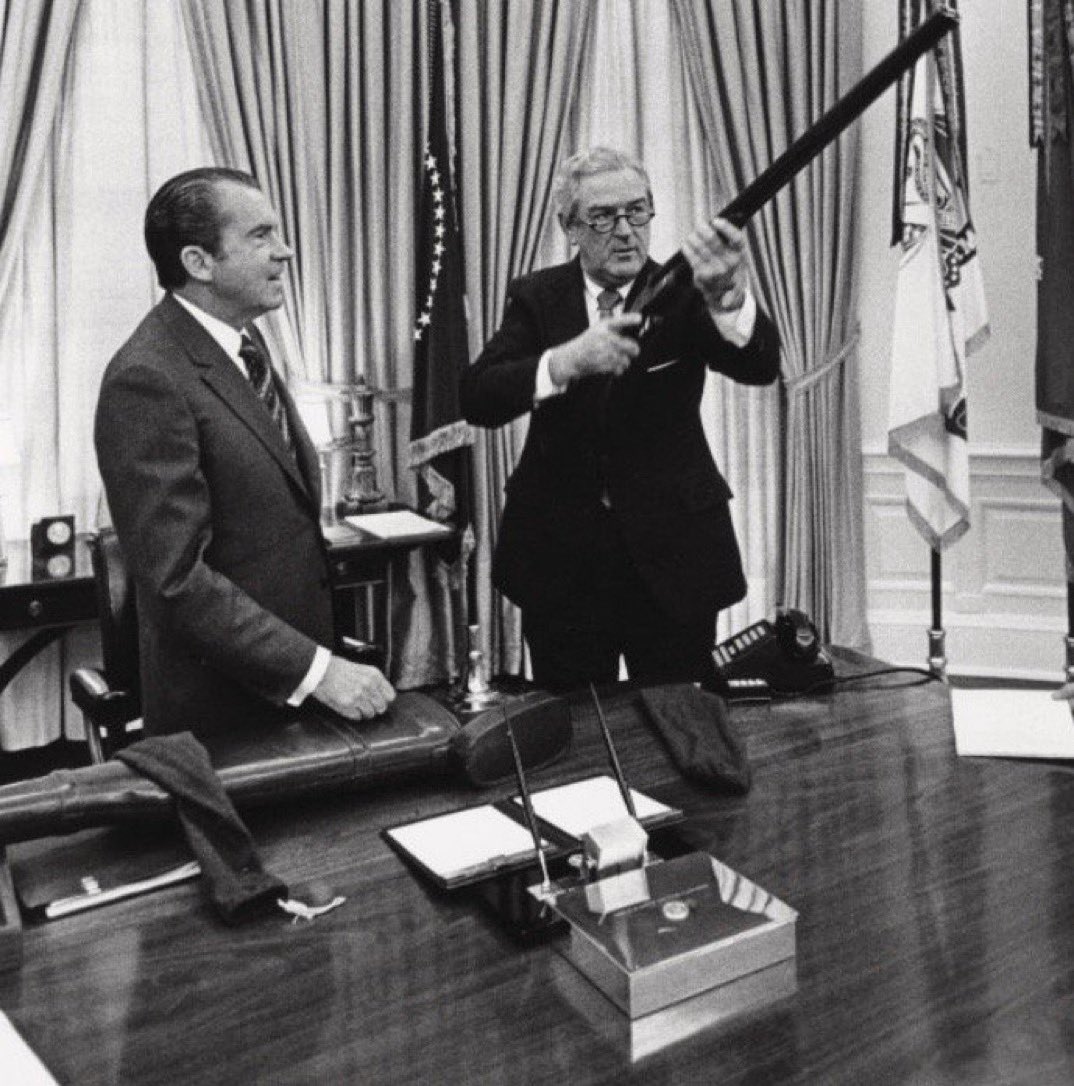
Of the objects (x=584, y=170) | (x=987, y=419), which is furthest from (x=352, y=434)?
(x=987, y=419)

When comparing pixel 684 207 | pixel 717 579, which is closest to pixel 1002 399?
pixel 684 207

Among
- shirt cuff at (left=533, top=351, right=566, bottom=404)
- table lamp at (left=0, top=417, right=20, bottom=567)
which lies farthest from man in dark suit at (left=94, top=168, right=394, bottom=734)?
table lamp at (left=0, top=417, right=20, bottom=567)

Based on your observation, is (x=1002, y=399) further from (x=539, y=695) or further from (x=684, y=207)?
(x=539, y=695)

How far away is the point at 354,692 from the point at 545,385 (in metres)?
0.96

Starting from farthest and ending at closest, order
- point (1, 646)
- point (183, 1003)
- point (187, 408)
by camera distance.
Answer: point (1, 646)
point (187, 408)
point (183, 1003)

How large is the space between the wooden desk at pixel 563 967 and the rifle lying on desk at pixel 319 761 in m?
0.05

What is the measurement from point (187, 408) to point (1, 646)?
97.7 inches

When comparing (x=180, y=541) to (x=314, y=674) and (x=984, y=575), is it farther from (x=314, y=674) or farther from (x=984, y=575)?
(x=984, y=575)

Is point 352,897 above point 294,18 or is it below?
below

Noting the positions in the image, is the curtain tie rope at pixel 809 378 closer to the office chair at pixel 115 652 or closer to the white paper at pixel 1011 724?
the office chair at pixel 115 652

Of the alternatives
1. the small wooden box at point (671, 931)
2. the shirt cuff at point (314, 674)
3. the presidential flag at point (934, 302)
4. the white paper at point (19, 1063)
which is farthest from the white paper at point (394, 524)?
the white paper at point (19, 1063)

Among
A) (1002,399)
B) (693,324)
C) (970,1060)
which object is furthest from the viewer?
(1002,399)

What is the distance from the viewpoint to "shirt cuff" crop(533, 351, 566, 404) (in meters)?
2.60

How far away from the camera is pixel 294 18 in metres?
4.54
